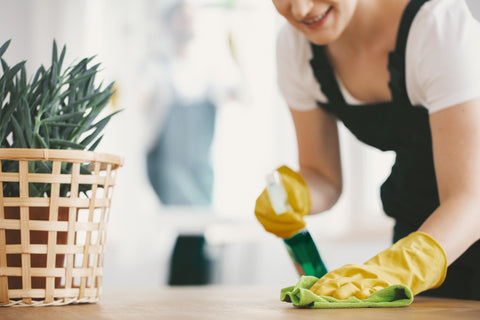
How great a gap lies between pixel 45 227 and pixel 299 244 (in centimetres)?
47

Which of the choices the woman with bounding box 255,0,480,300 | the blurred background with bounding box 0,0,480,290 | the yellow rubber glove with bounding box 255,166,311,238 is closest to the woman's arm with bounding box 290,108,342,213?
the woman with bounding box 255,0,480,300

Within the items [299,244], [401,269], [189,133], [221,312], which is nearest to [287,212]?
[299,244]

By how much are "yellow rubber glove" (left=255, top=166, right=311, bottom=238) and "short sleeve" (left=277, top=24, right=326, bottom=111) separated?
0.19m

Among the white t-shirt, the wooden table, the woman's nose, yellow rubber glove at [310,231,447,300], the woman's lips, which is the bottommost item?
the wooden table

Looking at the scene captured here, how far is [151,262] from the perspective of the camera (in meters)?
2.92

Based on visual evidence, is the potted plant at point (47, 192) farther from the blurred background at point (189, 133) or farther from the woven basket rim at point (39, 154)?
the blurred background at point (189, 133)

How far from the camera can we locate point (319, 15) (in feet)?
3.36

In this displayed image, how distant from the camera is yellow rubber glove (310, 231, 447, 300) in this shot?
747 millimetres

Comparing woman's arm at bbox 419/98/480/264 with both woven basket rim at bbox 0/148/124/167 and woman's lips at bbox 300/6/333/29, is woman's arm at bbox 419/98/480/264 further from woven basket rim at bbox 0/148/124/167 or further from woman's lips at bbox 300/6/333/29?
woven basket rim at bbox 0/148/124/167

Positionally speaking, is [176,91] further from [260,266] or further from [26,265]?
[26,265]

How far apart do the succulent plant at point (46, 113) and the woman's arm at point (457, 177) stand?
0.50 m

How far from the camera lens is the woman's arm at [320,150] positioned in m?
1.31

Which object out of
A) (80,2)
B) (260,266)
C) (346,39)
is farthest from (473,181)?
(80,2)

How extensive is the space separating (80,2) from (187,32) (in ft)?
1.86
